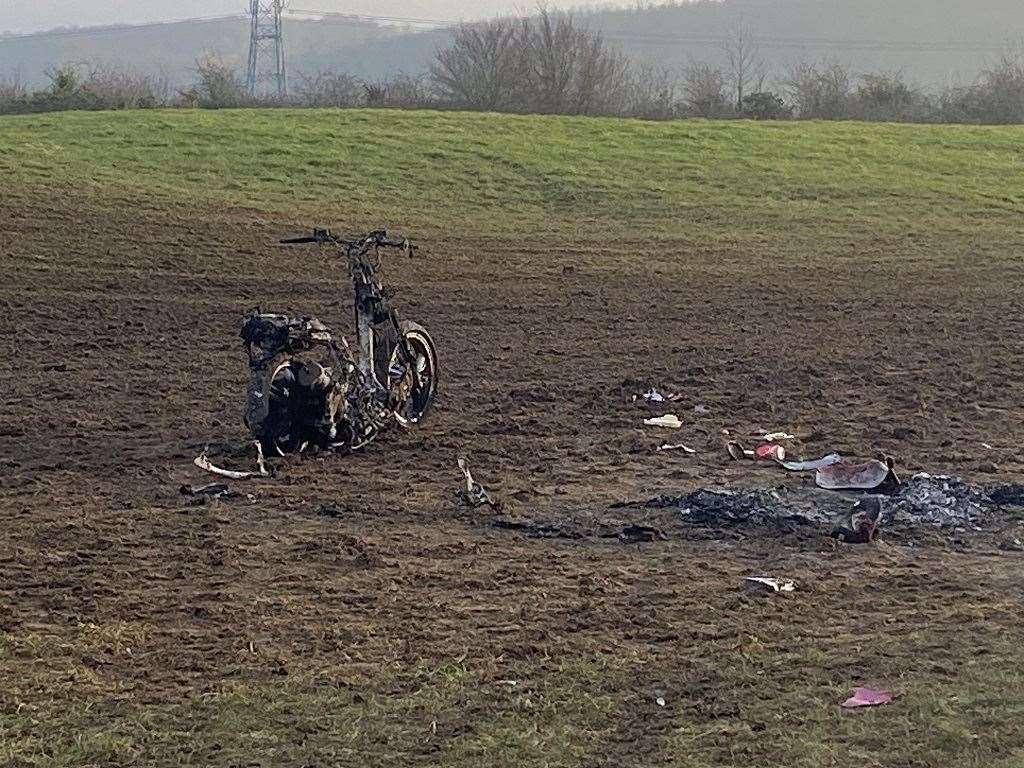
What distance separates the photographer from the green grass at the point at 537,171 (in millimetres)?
22625

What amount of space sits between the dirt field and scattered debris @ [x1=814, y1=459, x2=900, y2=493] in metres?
0.59

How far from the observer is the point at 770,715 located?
5.14 meters

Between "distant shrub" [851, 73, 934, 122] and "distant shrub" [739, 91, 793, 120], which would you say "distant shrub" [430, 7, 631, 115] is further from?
"distant shrub" [851, 73, 934, 122]

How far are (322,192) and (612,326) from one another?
33.8 ft

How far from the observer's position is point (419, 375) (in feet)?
33.4

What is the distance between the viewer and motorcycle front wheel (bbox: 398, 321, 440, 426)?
10.1 m

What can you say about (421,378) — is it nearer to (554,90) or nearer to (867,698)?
(867,698)

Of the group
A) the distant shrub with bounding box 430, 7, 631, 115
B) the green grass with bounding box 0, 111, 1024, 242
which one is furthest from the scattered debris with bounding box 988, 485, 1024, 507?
the distant shrub with bounding box 430, 7, 631, 115

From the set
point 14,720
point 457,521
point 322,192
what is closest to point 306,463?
point 457,521

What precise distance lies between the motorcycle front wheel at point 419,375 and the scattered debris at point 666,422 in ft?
5.16

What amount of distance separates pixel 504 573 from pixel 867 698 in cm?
210

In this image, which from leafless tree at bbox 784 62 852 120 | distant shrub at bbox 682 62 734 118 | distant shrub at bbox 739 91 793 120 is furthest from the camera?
leafless tree at bbox 784 62 852 120

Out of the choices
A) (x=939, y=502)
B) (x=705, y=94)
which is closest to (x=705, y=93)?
(x=705, y=94)

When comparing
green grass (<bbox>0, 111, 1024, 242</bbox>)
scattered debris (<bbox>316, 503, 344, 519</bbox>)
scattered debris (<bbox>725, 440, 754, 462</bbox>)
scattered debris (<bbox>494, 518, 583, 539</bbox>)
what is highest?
green grass (<bbox>0, 111, 1024, 242</bbox>)
